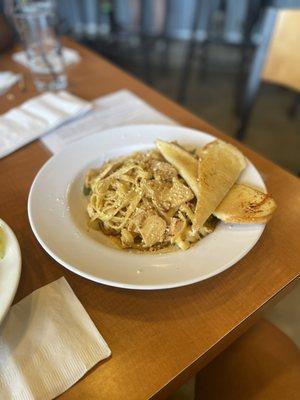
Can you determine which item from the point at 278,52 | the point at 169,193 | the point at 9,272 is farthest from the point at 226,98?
the point at 9,272

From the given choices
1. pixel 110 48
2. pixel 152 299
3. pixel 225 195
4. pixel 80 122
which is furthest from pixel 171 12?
pixel 152 299

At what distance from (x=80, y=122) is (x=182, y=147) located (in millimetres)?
412

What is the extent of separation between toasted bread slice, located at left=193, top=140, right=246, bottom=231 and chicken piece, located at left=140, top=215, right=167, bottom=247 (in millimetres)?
70

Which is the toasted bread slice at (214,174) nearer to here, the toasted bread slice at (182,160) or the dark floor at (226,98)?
the toasted bread slice at (182,160)

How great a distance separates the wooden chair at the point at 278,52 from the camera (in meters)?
1.21

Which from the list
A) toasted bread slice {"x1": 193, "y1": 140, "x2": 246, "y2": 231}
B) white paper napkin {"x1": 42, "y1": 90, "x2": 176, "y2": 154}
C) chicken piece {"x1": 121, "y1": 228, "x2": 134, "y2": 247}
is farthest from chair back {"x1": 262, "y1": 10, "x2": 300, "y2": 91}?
chicken piece {"x1": 121, "y1": 228, "x2": 134, "y2": 247}

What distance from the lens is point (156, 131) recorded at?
0.93m

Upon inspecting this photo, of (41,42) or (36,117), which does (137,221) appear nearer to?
(36,117)

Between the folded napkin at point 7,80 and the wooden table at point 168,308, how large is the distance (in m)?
0.62

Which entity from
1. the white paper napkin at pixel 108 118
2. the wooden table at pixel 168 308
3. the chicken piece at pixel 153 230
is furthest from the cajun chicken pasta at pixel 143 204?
the white paper napkin at pixel 108 118

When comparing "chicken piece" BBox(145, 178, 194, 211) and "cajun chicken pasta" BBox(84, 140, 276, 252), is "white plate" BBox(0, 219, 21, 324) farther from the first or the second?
"chicken piece" BBox(145, 178, 194, 211)

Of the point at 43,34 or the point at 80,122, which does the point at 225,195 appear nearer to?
the point at 80,122

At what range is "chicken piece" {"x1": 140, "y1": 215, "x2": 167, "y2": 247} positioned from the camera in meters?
0.66

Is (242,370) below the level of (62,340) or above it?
below
